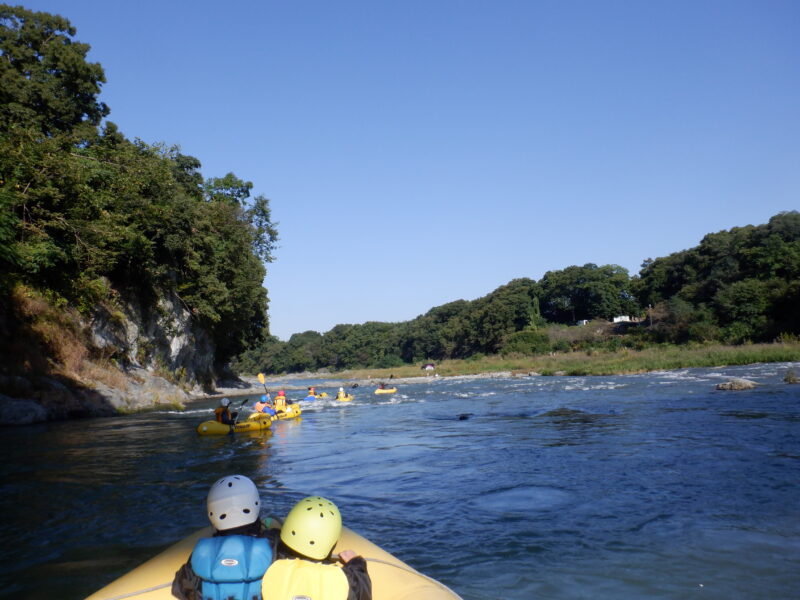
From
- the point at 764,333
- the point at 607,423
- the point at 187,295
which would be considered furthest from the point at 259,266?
the point at 764,333

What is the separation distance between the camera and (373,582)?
296 cm

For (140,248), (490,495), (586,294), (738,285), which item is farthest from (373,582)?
(586,294)

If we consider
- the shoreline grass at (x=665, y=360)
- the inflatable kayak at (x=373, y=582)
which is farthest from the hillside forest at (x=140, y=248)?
the inflatable kayak at (x=373, y=582)

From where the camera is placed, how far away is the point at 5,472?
24.8 feet

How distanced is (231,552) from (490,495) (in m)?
4.24

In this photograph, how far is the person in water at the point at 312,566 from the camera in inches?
100

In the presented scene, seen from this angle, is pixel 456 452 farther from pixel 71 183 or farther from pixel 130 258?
pixel 130 258

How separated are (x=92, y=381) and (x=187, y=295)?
6.97 metres

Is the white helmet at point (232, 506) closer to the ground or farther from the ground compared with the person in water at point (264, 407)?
farther from the ground

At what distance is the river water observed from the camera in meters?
4.11

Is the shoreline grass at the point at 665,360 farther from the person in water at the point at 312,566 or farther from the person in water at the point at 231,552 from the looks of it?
the person in water at the point at 231,552

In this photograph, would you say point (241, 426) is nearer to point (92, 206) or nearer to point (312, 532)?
point (92, 206)

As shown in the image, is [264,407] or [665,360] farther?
[665,360]

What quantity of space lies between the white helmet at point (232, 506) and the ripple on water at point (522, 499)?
11.5 ft
